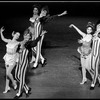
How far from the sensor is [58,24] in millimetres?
12250

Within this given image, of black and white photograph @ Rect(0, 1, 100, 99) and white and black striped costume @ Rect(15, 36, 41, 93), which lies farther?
black and white photograph @ Rect(0, 1, 100, 99)

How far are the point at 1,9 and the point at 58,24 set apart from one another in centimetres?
310

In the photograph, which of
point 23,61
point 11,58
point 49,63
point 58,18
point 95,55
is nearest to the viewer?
point 23,61

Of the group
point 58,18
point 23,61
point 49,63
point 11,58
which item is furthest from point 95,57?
point 58,18

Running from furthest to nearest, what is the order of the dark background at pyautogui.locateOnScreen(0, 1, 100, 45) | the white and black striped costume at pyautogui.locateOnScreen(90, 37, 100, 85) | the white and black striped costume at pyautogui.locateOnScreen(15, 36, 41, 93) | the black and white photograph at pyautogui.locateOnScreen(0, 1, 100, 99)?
the dark background at pyautogui.locateOnScreen(0, 1, 100, 45) < the white and black striped costume at pyautogui.locateOnScreen(90, 37, 100, 85) < the black and white photograph at pyautogui.locateOnScreen(0, 1, 100, 99) < the white and black striped costume at pyautogui.locateOnScreen(15, 36, 41, 93)

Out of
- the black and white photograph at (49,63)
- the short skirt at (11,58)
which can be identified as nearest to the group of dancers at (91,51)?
the black and white photograph at (49,63)

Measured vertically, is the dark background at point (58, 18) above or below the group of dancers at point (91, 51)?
above

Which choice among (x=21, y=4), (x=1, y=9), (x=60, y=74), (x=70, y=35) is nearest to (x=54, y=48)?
(x=70, y=35)

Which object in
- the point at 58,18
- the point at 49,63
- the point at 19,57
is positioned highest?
the point at 58,18

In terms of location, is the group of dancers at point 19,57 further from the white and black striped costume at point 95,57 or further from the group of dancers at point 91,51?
the white and black striped costume at point 95,57

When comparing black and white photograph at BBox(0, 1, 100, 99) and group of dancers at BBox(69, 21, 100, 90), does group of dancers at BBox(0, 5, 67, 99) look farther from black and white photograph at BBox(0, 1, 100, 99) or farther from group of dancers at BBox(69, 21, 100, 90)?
group of dancers at BBox(69, 21, 100, 90)

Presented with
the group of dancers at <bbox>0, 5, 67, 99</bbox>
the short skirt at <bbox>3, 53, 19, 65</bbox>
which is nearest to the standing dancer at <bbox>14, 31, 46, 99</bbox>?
the group of dancers at <bbox>0, 5, 67, 99</bbox>

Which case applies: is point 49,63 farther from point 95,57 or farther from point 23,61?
A: point 23,61

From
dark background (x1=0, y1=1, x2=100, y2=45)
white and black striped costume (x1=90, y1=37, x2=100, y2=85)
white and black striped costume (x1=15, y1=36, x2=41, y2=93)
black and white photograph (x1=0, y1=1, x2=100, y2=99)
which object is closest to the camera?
white and black striped costume (x1=15, y1=36, x2=41, y2=93)
